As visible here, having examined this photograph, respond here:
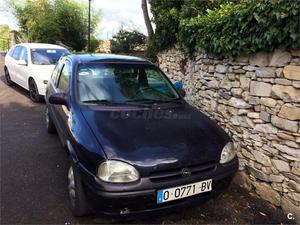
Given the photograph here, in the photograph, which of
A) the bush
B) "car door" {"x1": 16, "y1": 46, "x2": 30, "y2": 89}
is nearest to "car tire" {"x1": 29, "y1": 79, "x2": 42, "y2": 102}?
"car door" {"x1": 16, "y1": 46, "x2": 30, "y2": 89}

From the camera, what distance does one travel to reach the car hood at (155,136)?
268 cm

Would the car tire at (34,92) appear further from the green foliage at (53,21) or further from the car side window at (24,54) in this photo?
the green foliage at (53,21)

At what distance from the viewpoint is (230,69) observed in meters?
4.35

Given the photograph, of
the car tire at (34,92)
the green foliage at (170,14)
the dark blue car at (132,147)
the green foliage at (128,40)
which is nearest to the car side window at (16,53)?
the car tire at (34,92)

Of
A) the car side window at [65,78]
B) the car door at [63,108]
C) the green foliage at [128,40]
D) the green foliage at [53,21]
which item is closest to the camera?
the car door at [63,108]

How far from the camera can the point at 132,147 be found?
2732mm

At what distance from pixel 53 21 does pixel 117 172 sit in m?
20.9

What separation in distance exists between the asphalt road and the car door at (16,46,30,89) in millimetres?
3224

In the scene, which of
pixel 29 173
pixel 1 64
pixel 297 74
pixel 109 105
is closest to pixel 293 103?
pixel 297 74

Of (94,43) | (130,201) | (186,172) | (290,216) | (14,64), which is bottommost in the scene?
(290,216)

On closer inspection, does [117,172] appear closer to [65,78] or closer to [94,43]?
[65,78]

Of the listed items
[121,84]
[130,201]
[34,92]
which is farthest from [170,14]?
[130,201]

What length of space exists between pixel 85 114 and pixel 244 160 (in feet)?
7.42

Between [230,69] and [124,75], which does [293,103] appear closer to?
[230,69]
